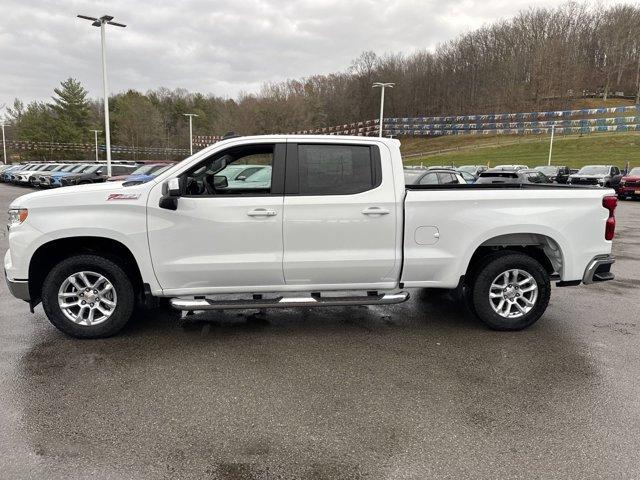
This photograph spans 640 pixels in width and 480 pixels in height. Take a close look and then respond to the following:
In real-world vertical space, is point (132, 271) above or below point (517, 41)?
below

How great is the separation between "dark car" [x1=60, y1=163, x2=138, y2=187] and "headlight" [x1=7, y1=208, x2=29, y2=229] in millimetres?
21114

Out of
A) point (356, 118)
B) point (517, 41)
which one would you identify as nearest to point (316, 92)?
point (356, 118)

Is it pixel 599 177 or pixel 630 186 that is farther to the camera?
pixel 599 177

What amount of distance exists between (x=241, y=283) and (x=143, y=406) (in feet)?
5.06

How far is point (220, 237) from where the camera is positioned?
464 centimetres

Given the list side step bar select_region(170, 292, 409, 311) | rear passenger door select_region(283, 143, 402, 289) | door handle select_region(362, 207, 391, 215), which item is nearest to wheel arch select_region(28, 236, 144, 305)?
side step bar select_region(170, 292, 409, 311)

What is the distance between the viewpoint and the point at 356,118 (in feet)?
293

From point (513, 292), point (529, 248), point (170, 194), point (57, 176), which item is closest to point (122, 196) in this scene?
point (170, 194)

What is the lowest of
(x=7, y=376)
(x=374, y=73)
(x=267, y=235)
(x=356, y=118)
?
(x=7, y=376)

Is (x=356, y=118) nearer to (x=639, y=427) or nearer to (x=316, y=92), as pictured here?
(x=316, y=92)

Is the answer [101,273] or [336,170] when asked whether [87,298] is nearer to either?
[101,273]

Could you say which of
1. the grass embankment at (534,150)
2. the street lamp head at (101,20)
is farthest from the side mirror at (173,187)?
the grass embankment at (534,150)

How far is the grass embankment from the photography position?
49656mm

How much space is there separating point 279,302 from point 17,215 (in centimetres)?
262
